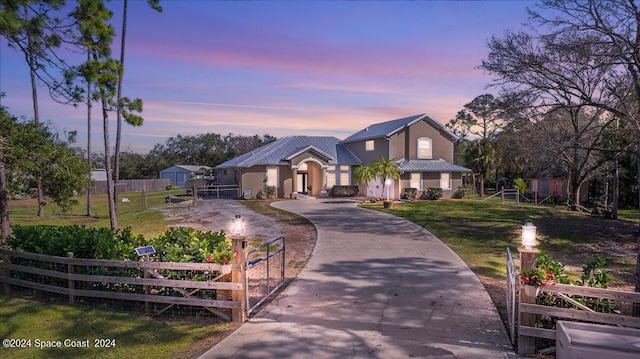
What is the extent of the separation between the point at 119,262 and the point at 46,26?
18.1 ft

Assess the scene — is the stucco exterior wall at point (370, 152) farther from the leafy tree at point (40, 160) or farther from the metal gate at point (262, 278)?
the leafy tree at point (40, 160)

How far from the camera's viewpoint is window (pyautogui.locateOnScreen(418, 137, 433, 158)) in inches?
1268

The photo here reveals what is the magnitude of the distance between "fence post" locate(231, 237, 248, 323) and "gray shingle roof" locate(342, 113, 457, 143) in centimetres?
2498

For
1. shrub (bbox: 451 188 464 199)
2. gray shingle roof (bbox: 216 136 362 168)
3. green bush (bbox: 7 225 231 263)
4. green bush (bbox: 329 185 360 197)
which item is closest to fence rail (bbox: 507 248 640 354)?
green bush (bbox: 7 225 231 263)

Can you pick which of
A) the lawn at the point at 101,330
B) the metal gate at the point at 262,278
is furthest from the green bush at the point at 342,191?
the lawn at the point at 101,330

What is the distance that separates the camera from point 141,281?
22.1 feet

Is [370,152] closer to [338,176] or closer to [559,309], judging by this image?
[338,176]

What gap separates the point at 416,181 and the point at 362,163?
476 centimetres

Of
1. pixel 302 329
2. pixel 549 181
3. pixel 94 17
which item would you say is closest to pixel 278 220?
pixel 94 17

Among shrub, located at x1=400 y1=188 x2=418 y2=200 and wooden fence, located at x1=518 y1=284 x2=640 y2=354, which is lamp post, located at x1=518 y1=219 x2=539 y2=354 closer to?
wooden fence, located at x1=518 y1=284 x2=640 y2=354

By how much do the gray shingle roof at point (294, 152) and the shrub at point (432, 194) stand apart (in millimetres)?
5821

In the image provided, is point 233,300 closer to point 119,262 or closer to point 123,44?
point 119,262

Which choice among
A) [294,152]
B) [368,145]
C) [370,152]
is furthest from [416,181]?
[294,152]

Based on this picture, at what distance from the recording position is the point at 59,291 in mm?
7469
